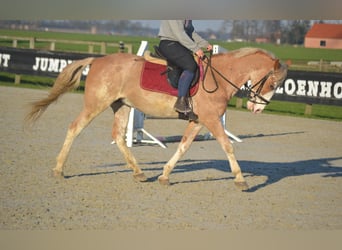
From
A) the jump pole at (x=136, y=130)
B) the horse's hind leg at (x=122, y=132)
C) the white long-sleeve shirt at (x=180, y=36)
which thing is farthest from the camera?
the jump pole at (x=136, y=130)

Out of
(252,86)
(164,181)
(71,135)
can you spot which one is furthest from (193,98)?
(71,135)

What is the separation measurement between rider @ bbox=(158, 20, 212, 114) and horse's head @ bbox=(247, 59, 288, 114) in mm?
761

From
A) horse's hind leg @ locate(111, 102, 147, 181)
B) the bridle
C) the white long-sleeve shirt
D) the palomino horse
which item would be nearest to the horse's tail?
the palomino horse

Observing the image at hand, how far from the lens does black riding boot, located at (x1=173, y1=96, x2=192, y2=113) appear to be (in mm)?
6949

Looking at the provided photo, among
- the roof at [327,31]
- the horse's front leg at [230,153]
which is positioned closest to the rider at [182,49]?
the horse's front leg at [230,153]

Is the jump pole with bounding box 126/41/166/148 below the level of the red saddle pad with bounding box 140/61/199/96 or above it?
below

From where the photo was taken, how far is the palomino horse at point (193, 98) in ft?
23.2

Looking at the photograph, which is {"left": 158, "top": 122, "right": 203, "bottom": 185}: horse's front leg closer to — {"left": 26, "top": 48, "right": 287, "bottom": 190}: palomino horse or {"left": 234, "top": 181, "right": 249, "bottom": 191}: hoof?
{"left": 26, "top": 48, "right": 287, "bottom": 190}: palomino horse

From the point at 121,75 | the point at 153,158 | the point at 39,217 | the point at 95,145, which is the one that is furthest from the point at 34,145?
the point at 39,217

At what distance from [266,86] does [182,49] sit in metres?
1.07

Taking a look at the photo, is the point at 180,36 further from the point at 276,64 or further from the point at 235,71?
the point at 276,64

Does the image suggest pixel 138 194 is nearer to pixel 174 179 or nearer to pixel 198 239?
pixel 174 179

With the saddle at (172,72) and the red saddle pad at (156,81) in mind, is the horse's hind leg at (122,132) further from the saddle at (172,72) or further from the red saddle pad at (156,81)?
the saddle at (172,72)

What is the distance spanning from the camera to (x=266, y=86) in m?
7.18
